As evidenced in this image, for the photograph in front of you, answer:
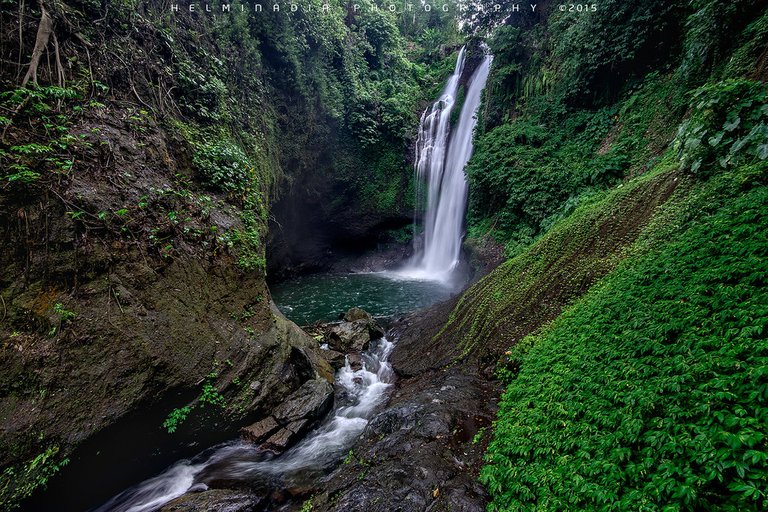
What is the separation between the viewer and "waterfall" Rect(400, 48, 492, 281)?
16266mm

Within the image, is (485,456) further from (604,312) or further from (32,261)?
(32,261)

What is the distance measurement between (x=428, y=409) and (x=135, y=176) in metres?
6.39

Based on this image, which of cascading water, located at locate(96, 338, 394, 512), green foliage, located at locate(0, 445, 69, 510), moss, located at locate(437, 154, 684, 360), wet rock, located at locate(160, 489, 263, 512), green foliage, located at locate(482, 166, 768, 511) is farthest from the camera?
moss, located at locate(437, 154, 684, 360)

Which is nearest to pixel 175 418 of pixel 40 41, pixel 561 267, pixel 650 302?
pixel 40 41

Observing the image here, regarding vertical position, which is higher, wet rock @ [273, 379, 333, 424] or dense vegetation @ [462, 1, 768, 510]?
dense vegetation @ [462, 1, 768, 510]

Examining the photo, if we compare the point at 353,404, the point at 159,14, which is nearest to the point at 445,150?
the point at 159,14

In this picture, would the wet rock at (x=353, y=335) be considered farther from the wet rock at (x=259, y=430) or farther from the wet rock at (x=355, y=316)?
the wet rock at (x=259, y=430)

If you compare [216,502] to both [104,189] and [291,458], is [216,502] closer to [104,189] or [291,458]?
[291,458]

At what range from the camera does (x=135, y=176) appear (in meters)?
5.69

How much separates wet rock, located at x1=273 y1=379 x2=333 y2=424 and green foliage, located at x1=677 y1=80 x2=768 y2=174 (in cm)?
724

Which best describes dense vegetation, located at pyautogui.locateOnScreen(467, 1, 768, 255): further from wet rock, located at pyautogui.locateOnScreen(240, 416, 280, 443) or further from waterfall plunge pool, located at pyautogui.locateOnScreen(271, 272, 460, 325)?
wet rock, located at pyautogui.locateOnScreen(240, 416, 280, 443)

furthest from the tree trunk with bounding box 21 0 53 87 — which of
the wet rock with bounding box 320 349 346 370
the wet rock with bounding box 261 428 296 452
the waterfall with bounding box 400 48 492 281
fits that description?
the waterfall with bounding box 400 48 492 281

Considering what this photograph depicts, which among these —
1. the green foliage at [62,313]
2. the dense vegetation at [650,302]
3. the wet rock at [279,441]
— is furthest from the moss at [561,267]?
the green foliage at [62,313]

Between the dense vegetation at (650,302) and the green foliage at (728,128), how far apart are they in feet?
0.08
